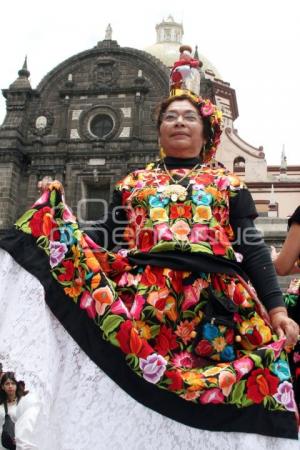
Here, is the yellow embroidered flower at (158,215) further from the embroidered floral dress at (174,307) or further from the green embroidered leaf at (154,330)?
the green embroidered leaf at (154,330)

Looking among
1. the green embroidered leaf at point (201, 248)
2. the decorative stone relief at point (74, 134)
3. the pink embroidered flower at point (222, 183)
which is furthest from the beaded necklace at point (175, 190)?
the decorative stone relief at point (74, 134)

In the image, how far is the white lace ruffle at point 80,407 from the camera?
2.16 meters

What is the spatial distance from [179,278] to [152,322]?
0.69 ft

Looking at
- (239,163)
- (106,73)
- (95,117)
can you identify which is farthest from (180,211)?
(239,163)

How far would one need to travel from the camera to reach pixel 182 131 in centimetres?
299

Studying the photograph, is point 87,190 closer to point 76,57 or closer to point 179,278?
point 76,57

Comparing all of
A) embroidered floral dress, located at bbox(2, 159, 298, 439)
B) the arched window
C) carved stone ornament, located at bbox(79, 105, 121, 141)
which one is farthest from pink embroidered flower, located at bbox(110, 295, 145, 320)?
the arched window

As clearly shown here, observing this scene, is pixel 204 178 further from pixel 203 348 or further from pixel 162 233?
pixel 203 348

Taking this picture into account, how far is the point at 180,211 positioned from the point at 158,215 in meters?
0.10

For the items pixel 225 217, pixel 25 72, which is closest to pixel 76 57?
pixel 25 72

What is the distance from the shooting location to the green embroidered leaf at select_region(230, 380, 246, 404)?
2297 mm

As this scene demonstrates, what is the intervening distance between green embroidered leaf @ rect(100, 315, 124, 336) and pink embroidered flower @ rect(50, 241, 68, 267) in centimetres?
32

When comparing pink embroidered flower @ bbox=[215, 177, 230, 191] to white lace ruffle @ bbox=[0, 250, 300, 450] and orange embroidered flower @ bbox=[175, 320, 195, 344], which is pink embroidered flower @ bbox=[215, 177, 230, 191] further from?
white lace ruffle @ bbox=[0, 250, 300, 450]

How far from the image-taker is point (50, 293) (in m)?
2.43
